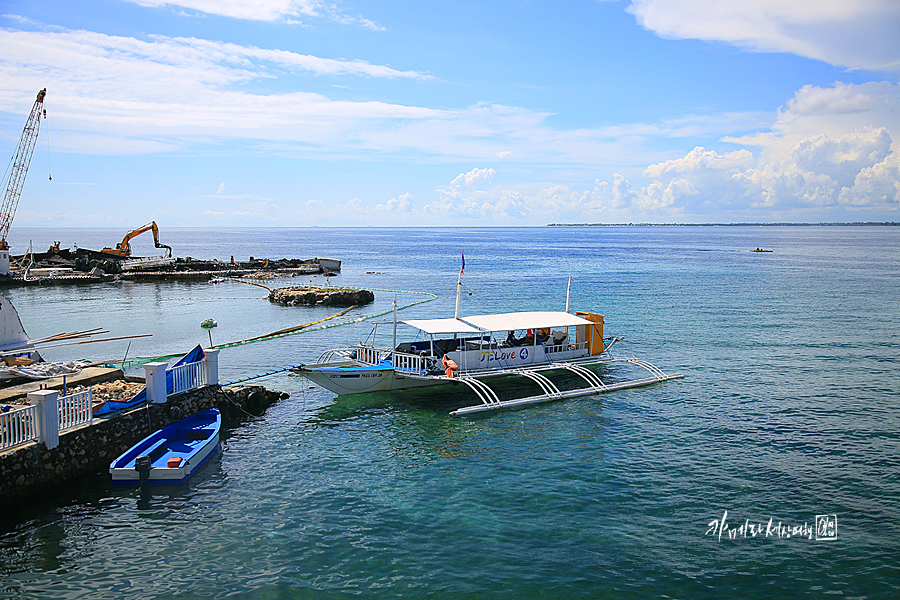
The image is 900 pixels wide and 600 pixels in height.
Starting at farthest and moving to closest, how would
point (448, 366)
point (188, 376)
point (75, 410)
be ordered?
1. point (448, 366)
2. point (188, 376)
3. point (75, 410)

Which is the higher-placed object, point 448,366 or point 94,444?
point 448,366

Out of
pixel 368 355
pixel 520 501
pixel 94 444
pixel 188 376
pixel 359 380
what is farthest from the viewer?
pixel 368 355

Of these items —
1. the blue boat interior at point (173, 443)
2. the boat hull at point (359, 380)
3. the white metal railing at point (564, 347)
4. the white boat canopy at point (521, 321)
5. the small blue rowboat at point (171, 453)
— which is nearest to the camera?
the small blue rowboat at point (171, 453)

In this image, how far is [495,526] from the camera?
1638cm

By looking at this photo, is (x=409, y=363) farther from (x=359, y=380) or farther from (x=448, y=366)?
(x=359, y=380)

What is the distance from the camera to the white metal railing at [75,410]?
60.2 ft

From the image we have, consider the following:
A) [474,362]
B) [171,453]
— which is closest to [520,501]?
[171,453]

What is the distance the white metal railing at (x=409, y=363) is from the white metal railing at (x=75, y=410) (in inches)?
547

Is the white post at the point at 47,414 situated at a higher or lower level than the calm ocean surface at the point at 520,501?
higher

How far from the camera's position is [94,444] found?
1914 centimetres

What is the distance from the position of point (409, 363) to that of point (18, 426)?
1639 centimetres

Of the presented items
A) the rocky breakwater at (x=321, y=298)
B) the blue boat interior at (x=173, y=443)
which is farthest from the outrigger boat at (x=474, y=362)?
the rocky breakwater at (x=321, y=298)

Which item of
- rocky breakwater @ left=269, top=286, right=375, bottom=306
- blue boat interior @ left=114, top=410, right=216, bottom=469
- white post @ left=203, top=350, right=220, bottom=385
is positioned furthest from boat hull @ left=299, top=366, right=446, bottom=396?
rocky breakwater @ left=269, top=286, right=375, bottom=306

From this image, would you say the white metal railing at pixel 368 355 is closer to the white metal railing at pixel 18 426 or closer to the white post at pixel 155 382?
the white post at pixel 155 382
